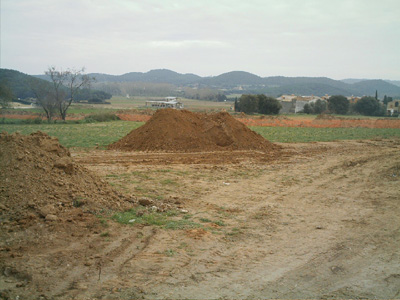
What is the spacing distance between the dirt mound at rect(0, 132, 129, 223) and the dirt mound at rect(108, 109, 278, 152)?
9.65 meters

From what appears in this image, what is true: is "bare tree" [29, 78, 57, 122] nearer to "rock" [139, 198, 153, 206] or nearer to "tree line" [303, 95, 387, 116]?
"rock" [139, 198, 153, 206]

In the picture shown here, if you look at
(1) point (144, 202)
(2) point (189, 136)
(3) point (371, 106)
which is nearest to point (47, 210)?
(1) point (144, 202)

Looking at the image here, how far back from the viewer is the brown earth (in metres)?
4.38

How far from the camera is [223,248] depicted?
5.70m

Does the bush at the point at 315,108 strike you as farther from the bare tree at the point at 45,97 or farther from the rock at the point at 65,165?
the rock at the point at 65,165

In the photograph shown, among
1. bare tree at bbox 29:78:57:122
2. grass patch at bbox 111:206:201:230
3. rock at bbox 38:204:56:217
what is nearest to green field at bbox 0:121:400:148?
grass patch at bbox 111:206:201:230

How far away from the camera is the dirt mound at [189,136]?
17.7 metres

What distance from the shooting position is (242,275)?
4.81 metres

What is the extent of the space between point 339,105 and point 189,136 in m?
61.8

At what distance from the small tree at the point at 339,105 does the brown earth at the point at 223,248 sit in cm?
6621

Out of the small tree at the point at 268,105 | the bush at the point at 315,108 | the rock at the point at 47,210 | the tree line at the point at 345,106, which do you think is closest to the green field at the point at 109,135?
the rock at the point at 47,210

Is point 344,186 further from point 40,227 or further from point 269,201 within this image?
point 40,227

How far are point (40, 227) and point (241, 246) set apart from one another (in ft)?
11.3

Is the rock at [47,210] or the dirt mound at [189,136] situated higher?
the dirt mound at [189,136]
